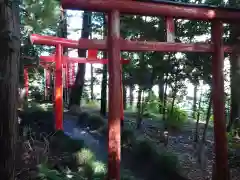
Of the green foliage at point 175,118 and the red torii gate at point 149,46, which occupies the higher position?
the red torii gate at point 149,46

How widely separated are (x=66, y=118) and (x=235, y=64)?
6854 millimetres

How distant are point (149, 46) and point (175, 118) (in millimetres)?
4649

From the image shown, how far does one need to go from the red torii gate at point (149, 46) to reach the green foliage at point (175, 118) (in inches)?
125

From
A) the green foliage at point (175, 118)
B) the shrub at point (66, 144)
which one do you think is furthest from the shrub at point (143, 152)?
the green foliage at point (175, 118)

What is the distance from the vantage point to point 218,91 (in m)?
4.75

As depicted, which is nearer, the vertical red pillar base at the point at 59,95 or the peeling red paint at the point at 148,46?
the peeling red paint at the point at 148,46

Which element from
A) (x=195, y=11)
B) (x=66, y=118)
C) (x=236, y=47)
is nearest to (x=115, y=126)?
(x=195, y=11)

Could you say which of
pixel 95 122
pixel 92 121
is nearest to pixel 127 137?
pixel 95 122

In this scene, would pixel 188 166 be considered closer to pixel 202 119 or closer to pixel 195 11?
pixel 195 11

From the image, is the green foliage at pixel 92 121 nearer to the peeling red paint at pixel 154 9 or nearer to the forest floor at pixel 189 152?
the forest floor at pixel 189 152

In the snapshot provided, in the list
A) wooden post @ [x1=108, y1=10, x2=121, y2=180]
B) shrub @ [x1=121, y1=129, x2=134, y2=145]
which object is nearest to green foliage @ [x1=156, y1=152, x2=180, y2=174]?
shrub @ [x1=121, y1=129, x2=134, y2=145]

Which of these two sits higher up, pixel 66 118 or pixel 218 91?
pixel 218 91

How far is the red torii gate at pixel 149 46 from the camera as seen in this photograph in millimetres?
4051

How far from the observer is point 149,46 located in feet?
14.4
